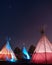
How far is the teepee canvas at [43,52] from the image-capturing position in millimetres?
22766

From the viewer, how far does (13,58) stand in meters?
31.2

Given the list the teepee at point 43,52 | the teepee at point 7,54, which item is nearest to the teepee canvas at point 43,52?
the teepee at point 43,52

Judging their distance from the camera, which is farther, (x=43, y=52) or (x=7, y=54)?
(x=7, y=54)

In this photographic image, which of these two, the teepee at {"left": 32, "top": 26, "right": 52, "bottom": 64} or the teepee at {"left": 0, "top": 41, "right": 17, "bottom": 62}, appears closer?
the teepee at {"left": 32, "top": 26, "right": 52, "bottom": 64}

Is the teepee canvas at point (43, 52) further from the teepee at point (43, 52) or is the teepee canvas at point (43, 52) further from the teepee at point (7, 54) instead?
the teepee at point (7, 54)

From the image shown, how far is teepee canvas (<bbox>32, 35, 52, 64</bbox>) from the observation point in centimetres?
2277

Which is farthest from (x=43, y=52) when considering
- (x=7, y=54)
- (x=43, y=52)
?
(x=7, y=54)

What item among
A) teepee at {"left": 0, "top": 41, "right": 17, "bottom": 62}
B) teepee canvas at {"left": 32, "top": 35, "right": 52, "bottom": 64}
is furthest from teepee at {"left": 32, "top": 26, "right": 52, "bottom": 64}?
teepee at {"left": 0, "top": 41, "right": 17, "bottom": 62}

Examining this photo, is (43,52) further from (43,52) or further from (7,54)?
(7,54)

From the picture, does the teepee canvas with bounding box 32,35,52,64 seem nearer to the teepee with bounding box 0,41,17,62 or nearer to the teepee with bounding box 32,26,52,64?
the teepee with bounding box 32,26,52,64

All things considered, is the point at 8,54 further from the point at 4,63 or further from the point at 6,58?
the point at 4,63

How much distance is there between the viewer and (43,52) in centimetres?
2377

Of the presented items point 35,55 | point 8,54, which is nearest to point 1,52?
point 8,54

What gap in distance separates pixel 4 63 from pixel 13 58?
11.1 m
